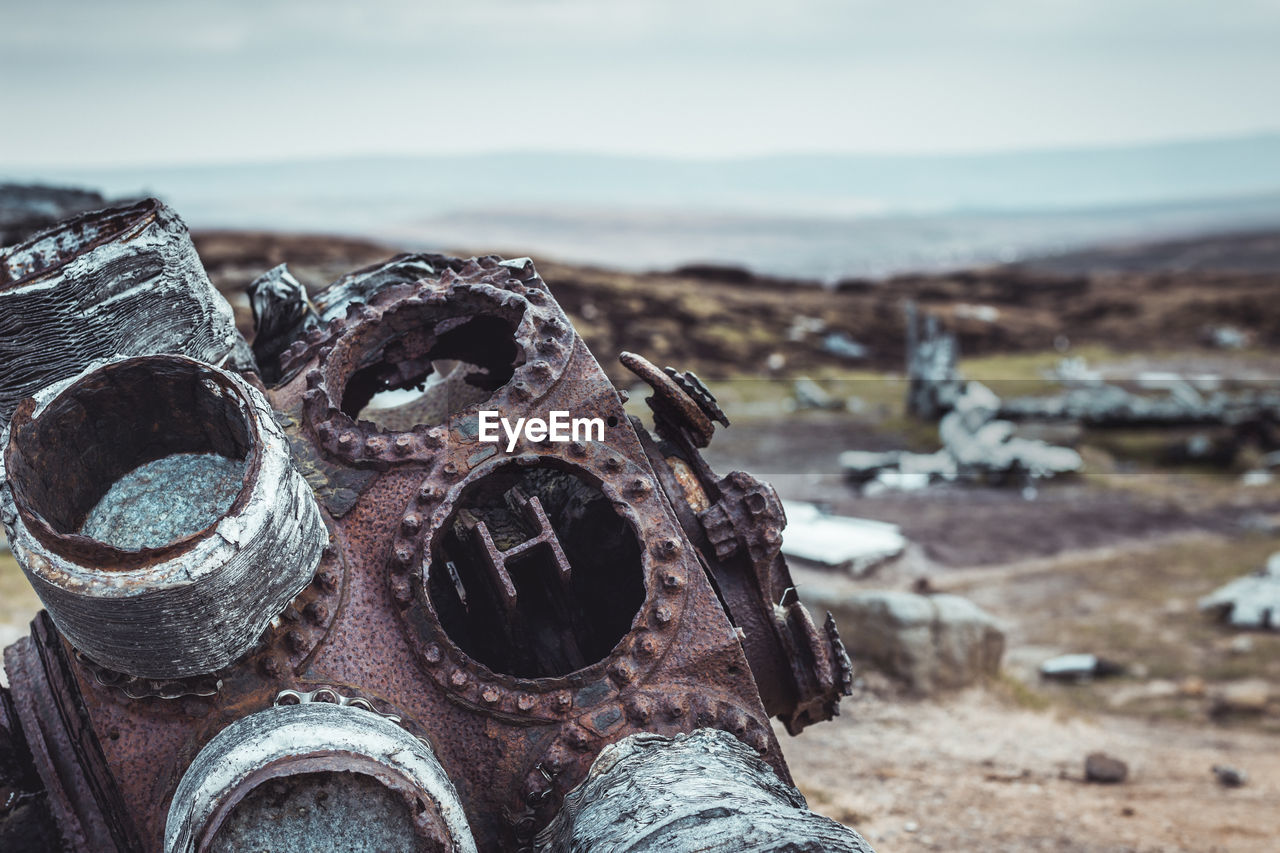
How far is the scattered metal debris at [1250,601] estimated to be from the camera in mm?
9570

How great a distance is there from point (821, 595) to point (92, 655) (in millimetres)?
6164

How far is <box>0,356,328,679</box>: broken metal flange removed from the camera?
2361mm

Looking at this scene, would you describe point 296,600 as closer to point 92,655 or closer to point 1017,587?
point 92,655

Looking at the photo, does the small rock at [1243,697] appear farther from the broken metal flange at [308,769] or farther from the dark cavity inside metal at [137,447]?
the dark cavity inside metal at [137,447]

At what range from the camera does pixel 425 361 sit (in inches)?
167

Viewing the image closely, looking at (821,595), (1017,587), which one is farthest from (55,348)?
(1017,587)

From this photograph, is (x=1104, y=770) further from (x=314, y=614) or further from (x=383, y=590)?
(x=314, y=614)

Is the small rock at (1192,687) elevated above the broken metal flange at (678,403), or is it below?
below

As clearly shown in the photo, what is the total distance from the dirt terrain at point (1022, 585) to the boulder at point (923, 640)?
0.45ft

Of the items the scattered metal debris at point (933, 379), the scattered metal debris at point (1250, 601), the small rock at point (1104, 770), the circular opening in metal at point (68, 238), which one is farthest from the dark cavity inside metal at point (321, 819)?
the scattered metal debris at point (933, 379)

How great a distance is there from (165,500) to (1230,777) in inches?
255

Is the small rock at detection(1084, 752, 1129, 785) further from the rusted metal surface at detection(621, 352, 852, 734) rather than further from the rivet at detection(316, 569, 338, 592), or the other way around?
the rivet at detection(316, 569, 338, 592)

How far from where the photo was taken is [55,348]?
120 inches

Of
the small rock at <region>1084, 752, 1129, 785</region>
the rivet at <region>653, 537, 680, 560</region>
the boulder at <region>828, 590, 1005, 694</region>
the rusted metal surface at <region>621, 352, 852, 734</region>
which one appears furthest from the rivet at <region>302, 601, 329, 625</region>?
the boulder at <region>828, 590, 1005, 694</region>
